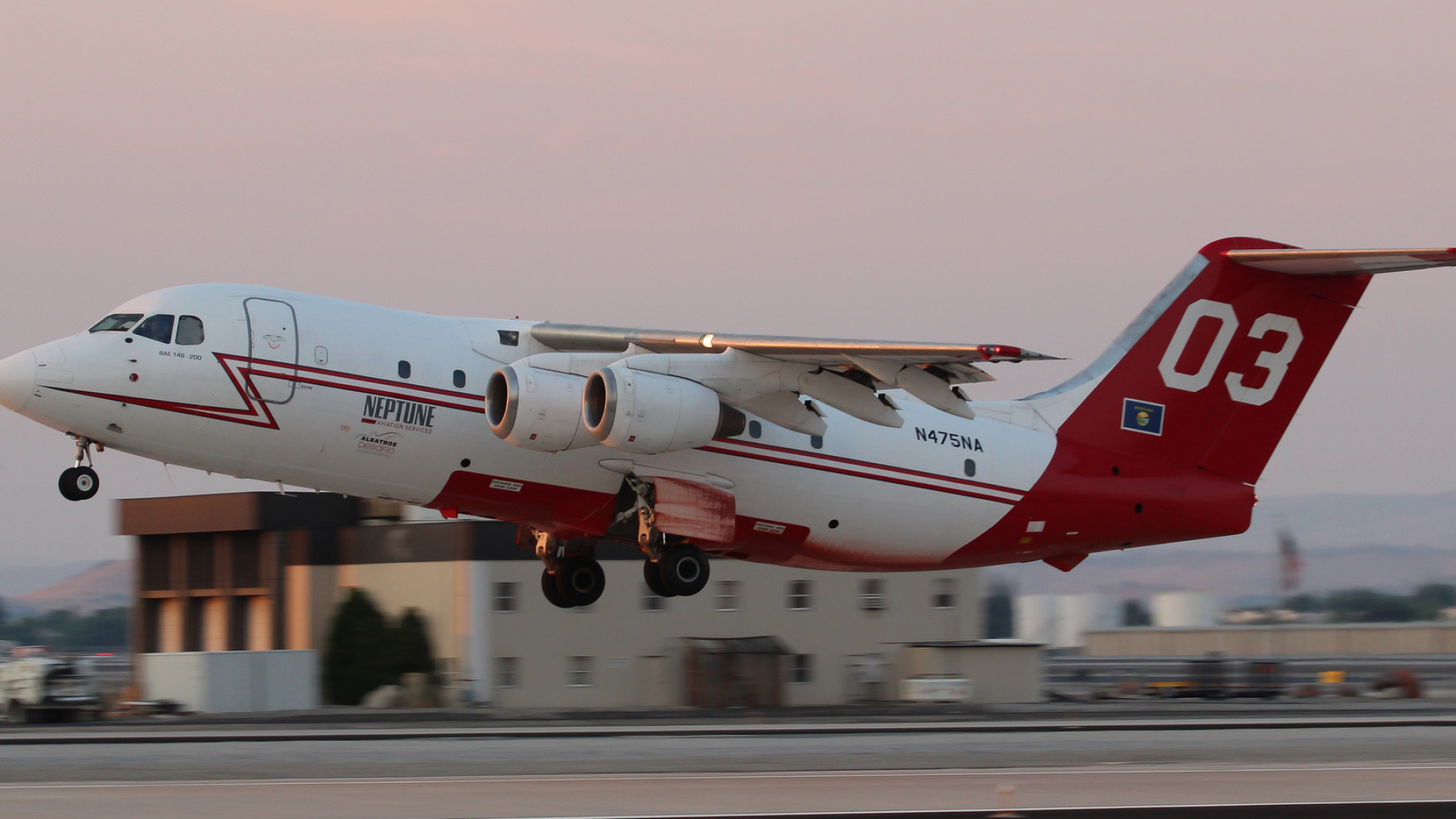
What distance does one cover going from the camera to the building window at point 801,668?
131 ft

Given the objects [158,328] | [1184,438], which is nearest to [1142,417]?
[1184,438]

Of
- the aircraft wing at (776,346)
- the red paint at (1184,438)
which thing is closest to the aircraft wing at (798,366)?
the aircraft wing at (776,346)

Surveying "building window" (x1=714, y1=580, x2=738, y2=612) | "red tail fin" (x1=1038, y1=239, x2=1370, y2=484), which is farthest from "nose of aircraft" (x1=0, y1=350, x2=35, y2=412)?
"building window" (x1=714, y1=580, x2=738, y2=612)

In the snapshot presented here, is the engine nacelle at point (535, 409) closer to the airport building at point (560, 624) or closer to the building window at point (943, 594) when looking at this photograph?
the airport building at point (560, 624)

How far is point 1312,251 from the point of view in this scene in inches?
782

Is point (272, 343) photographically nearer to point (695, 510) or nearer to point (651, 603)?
point (695, 510)

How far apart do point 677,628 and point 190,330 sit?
2510 cm

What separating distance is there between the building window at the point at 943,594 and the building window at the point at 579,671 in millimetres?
9100

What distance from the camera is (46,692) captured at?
1105 inches

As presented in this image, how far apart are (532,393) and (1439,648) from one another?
52.7 meters

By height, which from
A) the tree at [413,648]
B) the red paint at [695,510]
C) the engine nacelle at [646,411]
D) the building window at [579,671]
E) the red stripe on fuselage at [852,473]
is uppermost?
the engine nacelle at [646,411]

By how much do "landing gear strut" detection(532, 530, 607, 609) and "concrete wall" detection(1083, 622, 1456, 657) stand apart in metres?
42.9

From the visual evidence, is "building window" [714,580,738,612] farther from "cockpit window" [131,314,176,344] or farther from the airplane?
"cockpit window" [131,314,176,344]

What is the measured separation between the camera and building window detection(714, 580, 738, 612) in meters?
→ 40.1
